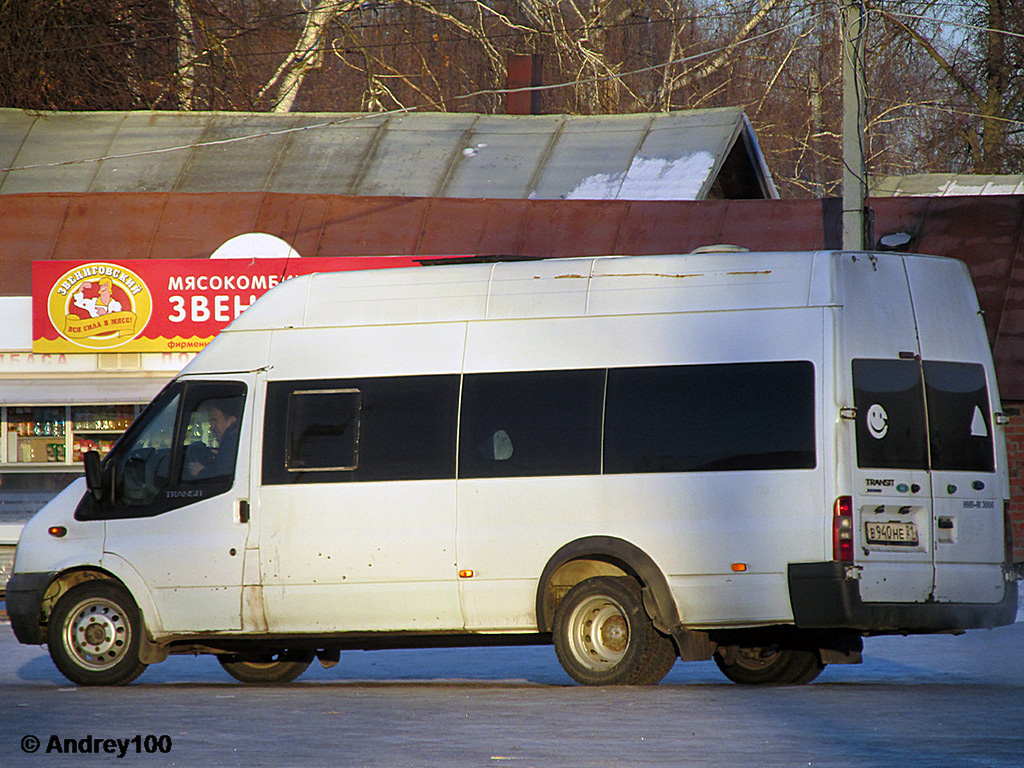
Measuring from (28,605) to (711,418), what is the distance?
4.77 meters

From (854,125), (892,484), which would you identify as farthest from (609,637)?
(854,125)

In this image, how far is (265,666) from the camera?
10.8m

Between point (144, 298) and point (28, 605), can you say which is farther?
point (144, 298)

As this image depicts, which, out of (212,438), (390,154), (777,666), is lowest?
(777,666)

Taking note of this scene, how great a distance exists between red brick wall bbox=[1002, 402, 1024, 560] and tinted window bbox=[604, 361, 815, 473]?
846cm

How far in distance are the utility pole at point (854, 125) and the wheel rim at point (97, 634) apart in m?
8.39

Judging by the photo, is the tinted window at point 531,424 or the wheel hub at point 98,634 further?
the wheel hub at point 98,634

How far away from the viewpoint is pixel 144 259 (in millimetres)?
18094

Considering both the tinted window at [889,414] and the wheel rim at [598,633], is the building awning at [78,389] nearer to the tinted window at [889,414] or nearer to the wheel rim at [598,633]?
the wheel rim at [598,633]

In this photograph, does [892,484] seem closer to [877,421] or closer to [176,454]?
[877,421]

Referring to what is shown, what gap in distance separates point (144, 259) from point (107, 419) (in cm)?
246

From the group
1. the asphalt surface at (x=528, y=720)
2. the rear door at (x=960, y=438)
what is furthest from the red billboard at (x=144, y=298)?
the rear door at (x=960, y=438)

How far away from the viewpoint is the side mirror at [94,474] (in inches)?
400

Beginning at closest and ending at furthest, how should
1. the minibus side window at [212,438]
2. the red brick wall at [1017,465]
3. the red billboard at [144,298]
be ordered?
the minibus side window at [212,438] → the red brick wall at [1017,465] → the red billboard at [144,298]
